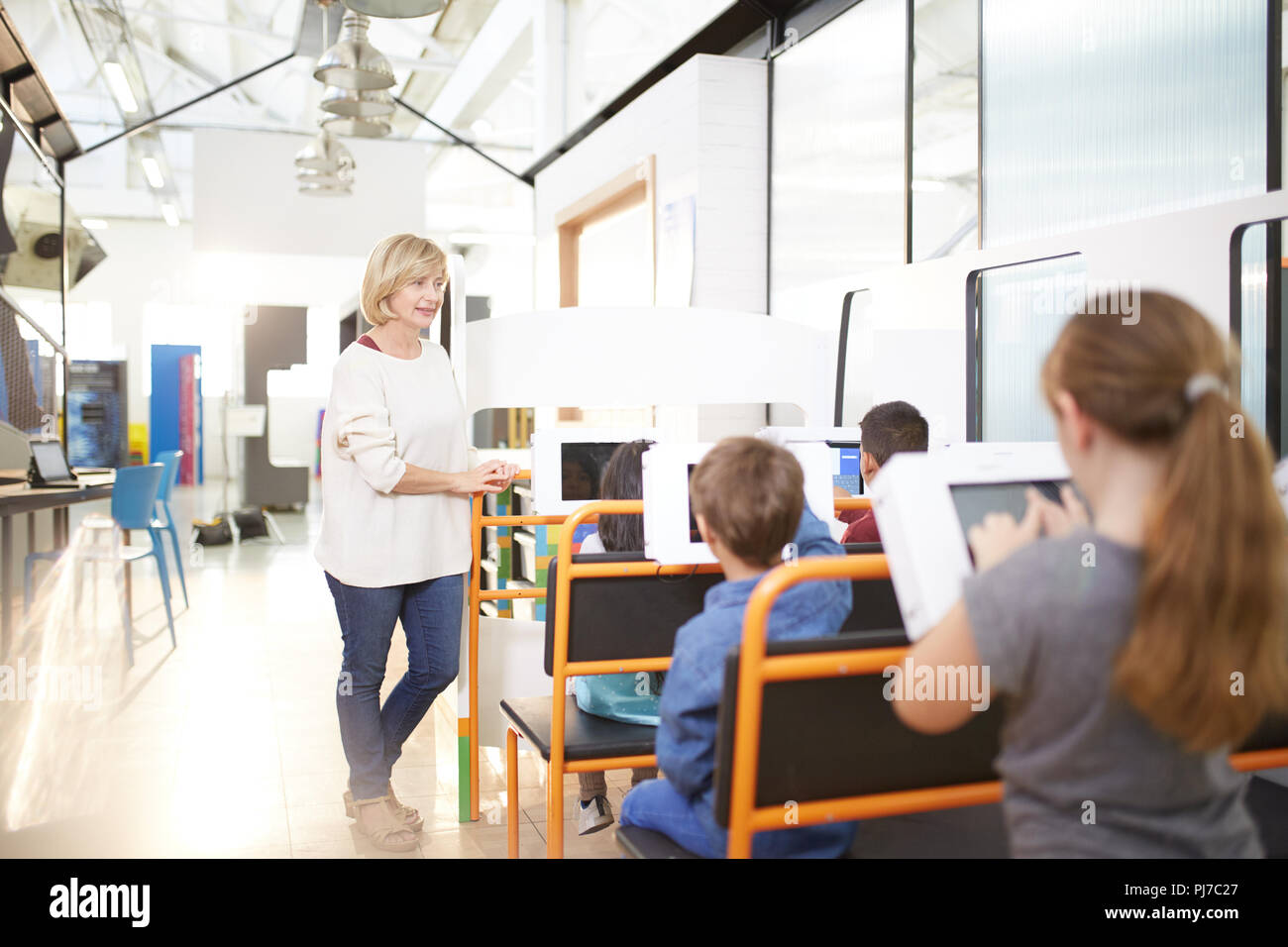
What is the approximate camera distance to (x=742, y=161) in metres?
4.57

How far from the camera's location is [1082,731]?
1.01 metres

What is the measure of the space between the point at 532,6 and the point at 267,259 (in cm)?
729

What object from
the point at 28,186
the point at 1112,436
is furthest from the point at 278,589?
the point at 1112,436

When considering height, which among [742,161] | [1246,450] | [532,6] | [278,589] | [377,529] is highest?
[532,6]

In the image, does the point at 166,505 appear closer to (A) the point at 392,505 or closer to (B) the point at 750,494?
(A) the point at 392,505

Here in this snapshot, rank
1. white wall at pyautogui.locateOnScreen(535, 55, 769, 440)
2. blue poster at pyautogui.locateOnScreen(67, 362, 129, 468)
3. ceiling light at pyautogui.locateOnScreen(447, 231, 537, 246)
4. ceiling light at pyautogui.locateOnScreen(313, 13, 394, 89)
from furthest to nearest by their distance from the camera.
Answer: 1. blue poster at pyautogui.locateOnScreen(67, 362, 129, 468)
2. ceiling light at pyautogui.locateOnScreen(447, 231, 537, 246)
3. ceiling light at pyautogui.locateOnScreen(313, 13, 394, 89)
4. white wall at pyautogui.locateOnScreen(535, 55, 769, 440)

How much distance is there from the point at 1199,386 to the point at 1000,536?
0.25 meters

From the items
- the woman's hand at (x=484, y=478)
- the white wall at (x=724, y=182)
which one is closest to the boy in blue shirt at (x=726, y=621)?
the woman's hand at (x=484, y=478)

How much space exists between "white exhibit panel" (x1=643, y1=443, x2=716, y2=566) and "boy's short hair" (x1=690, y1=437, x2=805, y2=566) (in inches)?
16.6

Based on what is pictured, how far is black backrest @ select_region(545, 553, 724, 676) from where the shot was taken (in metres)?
1.94

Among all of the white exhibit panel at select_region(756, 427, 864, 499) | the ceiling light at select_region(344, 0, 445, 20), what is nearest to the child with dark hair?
the white exhibit panel at select_region(756, 427, 864, 499)

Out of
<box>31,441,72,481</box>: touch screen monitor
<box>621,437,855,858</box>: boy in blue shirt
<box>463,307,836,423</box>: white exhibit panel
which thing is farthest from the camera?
<box>31,441,72,481</box>: touch screen monitor

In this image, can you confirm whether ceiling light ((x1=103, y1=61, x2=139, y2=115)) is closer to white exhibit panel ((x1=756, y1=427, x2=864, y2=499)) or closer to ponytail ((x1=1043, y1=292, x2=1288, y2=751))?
white exhibit panel ((x1=756, y1=427, x2=864, y2=499))
